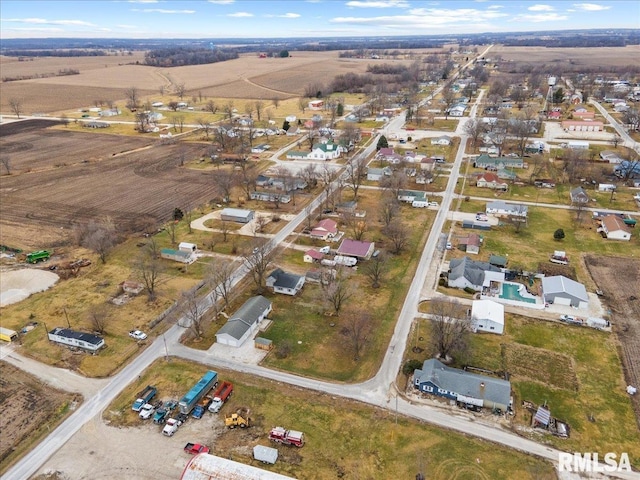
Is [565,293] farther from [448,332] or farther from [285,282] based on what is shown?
[285,282]

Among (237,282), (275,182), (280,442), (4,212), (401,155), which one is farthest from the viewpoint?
(401,155)

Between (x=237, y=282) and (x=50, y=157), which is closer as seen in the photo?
(x=237, y=282)

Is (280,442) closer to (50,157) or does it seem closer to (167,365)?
(167,365)

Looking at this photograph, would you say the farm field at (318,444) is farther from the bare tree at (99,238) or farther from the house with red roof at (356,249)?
the bare tree at (99,238)

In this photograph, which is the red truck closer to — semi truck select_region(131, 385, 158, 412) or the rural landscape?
the rural landscape

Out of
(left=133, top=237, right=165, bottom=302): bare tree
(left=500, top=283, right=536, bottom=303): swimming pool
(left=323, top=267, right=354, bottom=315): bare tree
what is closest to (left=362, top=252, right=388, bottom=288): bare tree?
(left=323, top=267, right=354, bottom=315): bare tree

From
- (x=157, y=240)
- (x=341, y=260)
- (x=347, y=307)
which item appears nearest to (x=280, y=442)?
(x=347, y=307)

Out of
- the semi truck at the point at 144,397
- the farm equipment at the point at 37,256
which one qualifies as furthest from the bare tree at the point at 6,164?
the semi truck at the point at 144,397
